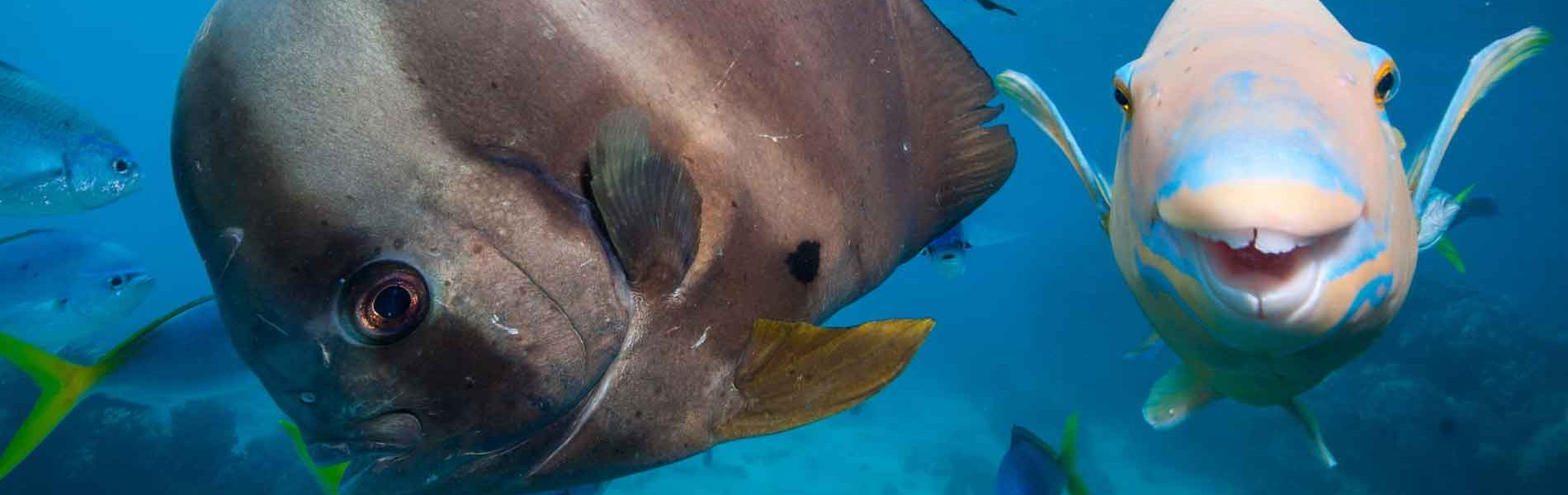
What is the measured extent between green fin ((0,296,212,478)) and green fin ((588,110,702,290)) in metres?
0.90

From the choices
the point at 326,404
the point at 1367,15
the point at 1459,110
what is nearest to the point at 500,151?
the point at 326,404

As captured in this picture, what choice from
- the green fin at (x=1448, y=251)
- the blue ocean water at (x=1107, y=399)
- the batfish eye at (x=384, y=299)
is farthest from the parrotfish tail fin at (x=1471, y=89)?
the blue ocean water at (x=1107, y=399)

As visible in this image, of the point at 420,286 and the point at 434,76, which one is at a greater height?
the point at 434,76

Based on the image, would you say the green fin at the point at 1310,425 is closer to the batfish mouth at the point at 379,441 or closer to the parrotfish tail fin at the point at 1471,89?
the parrotfish tail fin at the point at 1471,89

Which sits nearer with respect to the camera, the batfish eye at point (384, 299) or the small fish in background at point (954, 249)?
the batfish eye at point (384, 299)

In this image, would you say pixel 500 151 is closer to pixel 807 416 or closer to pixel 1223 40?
pixel 807 416

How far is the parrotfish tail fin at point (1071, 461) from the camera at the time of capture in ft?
12.7

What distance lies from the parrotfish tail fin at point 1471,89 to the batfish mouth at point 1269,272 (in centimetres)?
66

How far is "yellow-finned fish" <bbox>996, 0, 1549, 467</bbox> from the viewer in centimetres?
84

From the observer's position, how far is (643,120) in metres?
1.17

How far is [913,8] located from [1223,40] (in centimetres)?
76

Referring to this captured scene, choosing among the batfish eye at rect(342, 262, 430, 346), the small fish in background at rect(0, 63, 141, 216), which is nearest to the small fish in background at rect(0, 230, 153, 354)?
the small fish in background at rect(0, 63, 141, 216)

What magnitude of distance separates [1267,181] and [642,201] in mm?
808

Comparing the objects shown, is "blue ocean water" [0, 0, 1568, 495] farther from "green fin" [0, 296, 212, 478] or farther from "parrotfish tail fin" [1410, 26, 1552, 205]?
"parrotfish tail fin" [1410, 26, 1552, 205]
